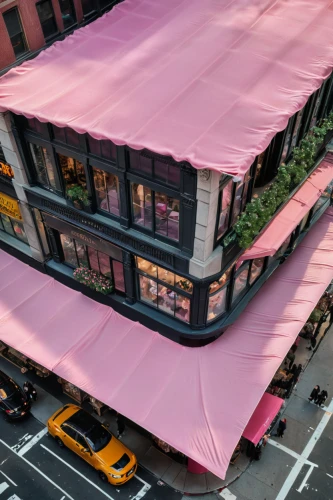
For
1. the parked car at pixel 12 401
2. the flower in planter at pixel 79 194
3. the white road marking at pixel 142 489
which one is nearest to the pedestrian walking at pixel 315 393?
the white road marking at pixel 142 489

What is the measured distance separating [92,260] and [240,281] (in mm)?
7533

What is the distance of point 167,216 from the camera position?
1931 cm

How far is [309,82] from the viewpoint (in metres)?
19.8

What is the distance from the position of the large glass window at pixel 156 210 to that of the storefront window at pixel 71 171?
9.82ft

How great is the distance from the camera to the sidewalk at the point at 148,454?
2223cm

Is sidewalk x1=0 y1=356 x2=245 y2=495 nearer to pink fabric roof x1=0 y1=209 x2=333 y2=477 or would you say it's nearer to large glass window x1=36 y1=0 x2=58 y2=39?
pink fabric roof x1=0 y1=209 x2=333 y2=477

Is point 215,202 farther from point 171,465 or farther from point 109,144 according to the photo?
point 171,465

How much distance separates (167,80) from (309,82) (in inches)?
232

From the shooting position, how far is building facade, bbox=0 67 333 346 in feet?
60.7

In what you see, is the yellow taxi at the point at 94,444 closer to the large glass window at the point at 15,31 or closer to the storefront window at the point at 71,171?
the storefront window at the point at 71,171

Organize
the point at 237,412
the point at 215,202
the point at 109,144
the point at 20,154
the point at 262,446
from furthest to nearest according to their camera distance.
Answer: the point at 262,446
the point at 20,154
the point at 237,412
the point at 109,144
the point at 215,202

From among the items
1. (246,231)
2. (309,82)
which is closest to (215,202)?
(246,231)

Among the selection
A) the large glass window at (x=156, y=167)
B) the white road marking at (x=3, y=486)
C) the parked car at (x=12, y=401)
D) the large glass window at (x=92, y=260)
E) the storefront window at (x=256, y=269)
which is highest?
the large glass window at (x=156, y=167)

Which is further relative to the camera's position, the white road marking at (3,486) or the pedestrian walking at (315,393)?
the pedestrian walking at (315,393)
